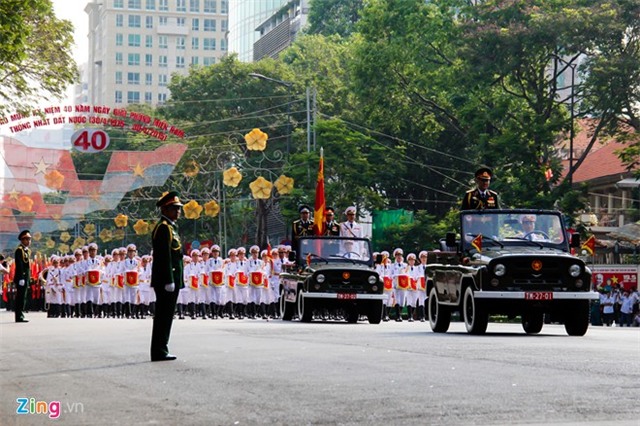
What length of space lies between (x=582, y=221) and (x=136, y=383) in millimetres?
43928

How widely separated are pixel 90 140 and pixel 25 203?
6.78 m

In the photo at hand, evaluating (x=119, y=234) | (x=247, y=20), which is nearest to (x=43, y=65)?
(x=119, y=234)

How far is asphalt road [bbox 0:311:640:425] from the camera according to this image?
10.3 meters

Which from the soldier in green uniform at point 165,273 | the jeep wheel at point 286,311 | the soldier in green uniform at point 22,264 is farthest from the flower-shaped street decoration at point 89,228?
the soldier in green uniform at point 165,273

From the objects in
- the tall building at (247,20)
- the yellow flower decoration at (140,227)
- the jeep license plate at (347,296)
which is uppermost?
the tall building at (247,20)

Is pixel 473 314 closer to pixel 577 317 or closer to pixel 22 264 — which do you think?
pixel 577 317

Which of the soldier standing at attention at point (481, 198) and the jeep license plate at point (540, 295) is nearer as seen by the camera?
the jeep license plate at point (540, 295)

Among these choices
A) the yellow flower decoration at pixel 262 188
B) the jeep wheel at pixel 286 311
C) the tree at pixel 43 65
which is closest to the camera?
the jeep wheel at pixel 286 311

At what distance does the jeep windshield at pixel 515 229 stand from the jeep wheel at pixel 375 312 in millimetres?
8830

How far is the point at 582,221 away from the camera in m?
55.8

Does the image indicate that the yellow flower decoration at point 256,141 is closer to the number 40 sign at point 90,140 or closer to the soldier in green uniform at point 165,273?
the number 40 sign at point 90,140

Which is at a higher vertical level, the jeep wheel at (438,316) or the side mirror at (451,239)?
the side mirror at (451,239)

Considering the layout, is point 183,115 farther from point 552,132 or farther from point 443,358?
point 443,358

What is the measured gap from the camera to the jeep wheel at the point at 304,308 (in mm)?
31011
